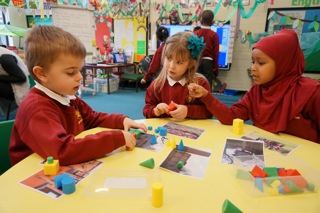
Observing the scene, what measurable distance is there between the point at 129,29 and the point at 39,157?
15.8 feet

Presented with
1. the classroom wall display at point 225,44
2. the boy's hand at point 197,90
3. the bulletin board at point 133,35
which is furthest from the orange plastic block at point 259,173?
the bulletin board at point 133,35

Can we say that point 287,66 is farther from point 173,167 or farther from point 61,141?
point 61,141

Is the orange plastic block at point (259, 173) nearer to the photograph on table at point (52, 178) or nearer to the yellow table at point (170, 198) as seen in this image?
the yellow table at point (170, 198)

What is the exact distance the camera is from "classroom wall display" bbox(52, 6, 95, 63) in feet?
11.6

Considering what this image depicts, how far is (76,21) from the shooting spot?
3793 mm

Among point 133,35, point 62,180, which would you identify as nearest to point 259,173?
point 62,180

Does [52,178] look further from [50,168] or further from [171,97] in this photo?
[171,97]

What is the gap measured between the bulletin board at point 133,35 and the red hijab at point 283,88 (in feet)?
13.8

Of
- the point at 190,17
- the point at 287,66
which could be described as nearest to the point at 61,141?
the point at 287,66

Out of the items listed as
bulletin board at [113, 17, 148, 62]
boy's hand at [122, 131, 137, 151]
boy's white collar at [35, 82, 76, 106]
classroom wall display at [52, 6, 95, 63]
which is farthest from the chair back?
bulletin board at [113, 17, 148, 62]

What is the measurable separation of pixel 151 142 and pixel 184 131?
0.22 m

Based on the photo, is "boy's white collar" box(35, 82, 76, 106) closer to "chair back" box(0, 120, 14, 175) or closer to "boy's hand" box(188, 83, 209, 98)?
"chair back" box(0, 120, 14, 175)

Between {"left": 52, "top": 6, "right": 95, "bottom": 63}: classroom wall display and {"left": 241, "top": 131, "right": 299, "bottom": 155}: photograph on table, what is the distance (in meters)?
3.22

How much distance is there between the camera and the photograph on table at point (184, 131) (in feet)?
3.46
